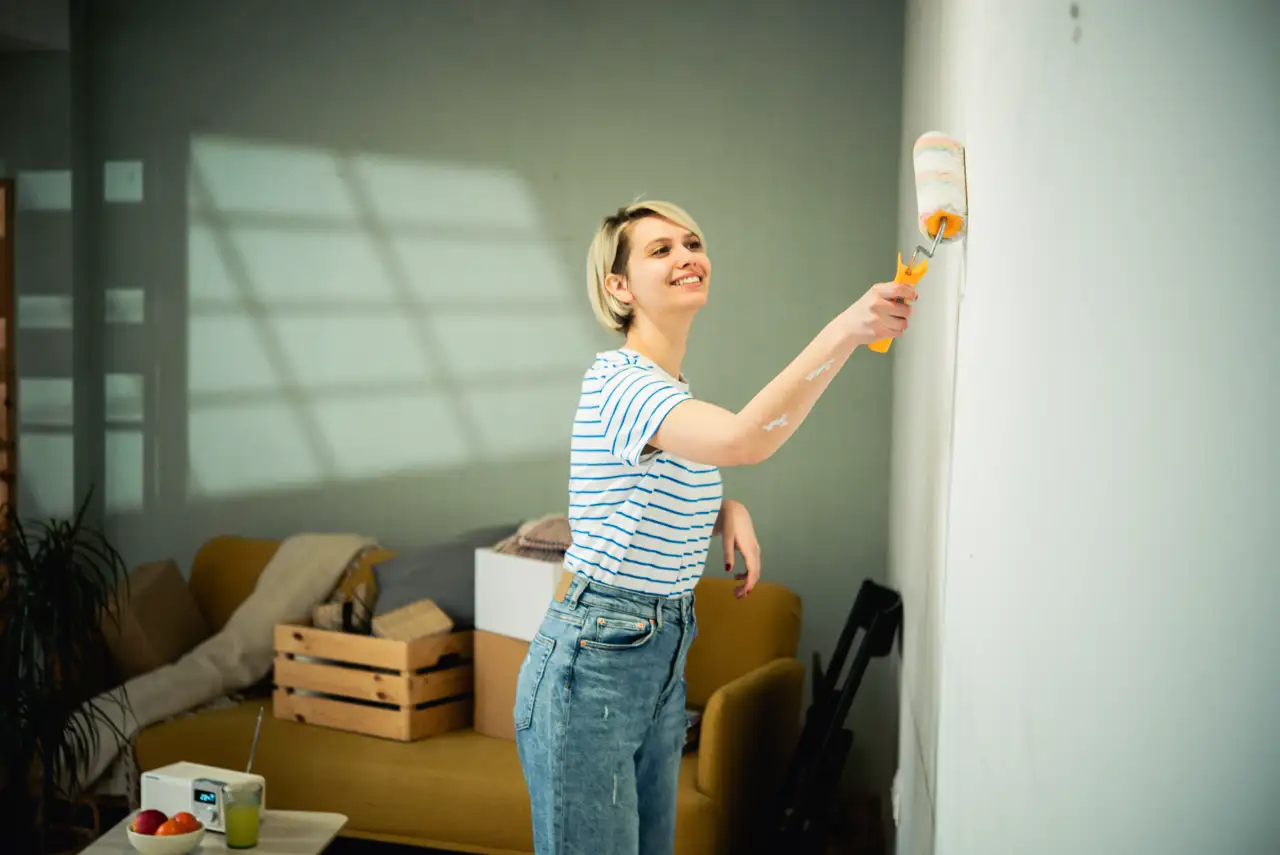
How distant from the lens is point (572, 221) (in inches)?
154

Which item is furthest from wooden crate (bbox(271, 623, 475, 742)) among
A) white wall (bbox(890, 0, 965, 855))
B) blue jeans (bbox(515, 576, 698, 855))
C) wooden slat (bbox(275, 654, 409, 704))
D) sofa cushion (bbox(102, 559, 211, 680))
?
blue jeans (bbox(515, 576, 698, 855))

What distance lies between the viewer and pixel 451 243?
13.2ft

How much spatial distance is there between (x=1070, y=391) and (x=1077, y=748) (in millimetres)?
362

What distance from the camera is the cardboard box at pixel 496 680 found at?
3.11m

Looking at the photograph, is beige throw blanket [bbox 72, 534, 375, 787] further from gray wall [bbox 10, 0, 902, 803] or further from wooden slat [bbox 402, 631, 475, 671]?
wooden slat [bbox 402, 631, 475, 671]

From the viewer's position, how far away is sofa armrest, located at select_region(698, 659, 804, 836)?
8.91ft

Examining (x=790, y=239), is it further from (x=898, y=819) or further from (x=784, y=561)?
(x=898, y=819)

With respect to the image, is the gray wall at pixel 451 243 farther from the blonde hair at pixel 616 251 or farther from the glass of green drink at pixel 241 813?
the blonde hair at pixel 616 251

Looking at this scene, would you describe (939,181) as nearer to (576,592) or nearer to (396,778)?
(576,592)

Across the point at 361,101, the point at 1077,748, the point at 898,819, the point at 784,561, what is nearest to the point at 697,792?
the point at 898,819

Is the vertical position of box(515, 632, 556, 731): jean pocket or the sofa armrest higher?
box(515, 632, 556, 731): jean pocket

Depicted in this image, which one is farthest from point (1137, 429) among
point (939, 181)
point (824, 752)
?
point (824, 752)

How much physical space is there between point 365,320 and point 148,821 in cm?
214

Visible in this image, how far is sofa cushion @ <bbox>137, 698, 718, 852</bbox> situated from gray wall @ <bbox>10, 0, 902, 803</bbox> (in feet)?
3.50
